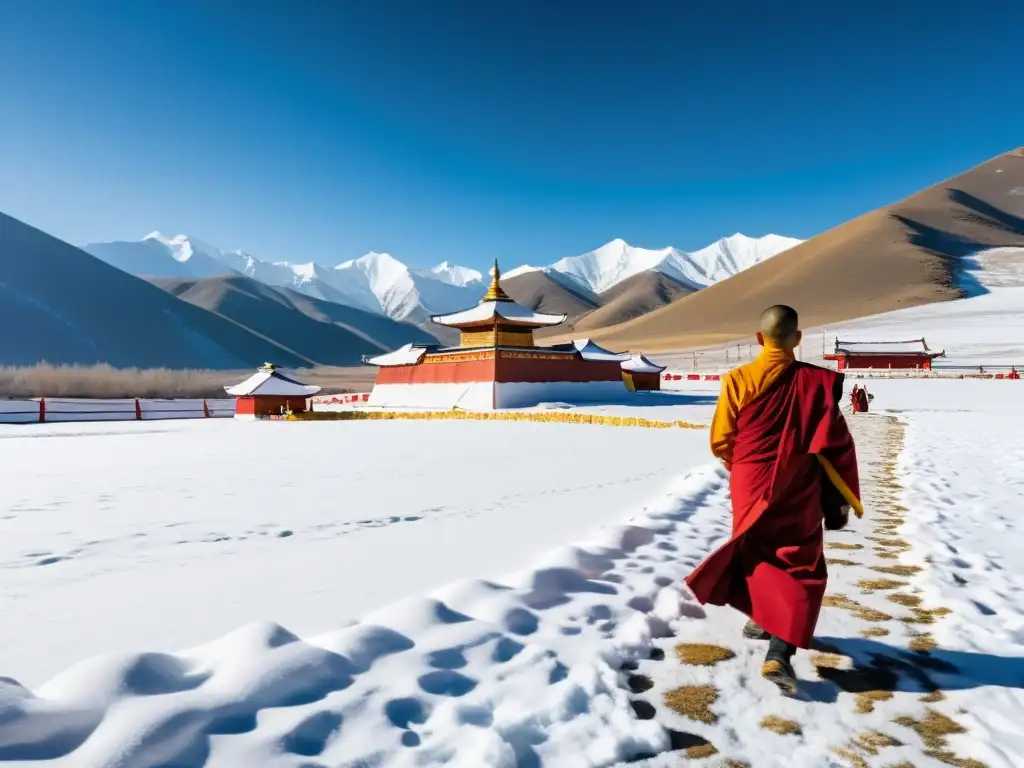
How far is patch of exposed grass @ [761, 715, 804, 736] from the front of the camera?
2316mm

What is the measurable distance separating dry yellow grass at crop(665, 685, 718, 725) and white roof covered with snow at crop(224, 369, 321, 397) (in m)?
22.8

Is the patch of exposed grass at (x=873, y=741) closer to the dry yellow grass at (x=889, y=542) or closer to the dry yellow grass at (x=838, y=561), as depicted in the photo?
the dry yellow grass at (x=838, y=561)

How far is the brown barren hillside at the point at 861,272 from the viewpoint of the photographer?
10025 cm

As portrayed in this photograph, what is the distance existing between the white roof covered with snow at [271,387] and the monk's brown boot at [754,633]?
2243 centimetres

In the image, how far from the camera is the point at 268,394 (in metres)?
23.8

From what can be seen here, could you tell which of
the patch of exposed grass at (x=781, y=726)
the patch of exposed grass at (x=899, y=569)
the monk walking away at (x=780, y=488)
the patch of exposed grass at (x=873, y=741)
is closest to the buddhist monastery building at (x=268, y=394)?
the patch of exposed grass at (x=899, y=569)

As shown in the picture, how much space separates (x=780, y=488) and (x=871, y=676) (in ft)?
2.99

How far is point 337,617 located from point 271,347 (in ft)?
399

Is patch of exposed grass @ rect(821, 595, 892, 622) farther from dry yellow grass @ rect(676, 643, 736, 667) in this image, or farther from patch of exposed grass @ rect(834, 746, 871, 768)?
→ patch of exposed grass @ rect(834, 746, 871, 768)

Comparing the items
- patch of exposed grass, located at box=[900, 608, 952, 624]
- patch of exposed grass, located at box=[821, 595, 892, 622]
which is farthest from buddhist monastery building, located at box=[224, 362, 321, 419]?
patch of exposed grass, located at box=[900, 608, 952, 624]

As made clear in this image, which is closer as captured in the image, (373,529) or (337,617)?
(337,617)

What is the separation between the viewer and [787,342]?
9.82ft

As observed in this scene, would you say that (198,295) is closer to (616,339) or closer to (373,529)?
(616,339)

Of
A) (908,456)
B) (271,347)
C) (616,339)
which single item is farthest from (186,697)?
(271,347)
